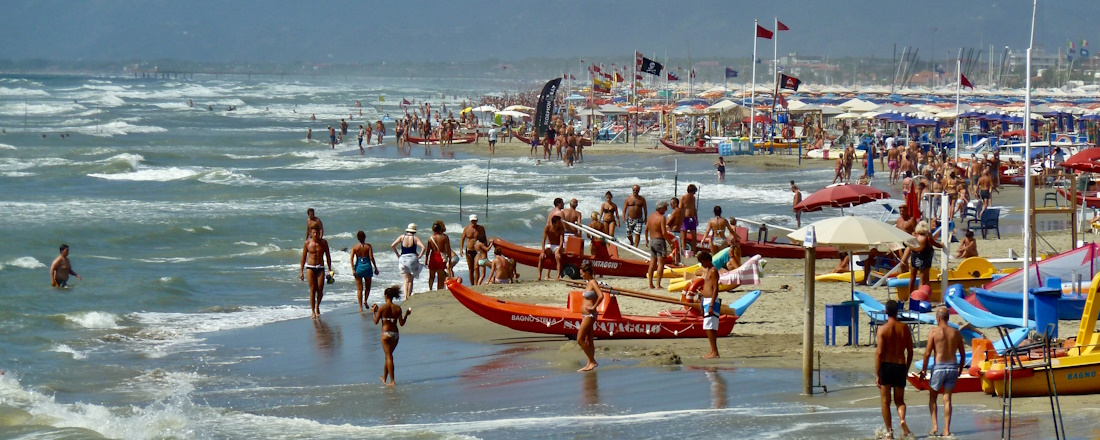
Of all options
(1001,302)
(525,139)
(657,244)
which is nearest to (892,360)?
(1001,302)

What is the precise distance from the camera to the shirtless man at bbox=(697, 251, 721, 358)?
12.4 m

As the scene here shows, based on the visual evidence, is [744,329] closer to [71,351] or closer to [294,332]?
[294,332]

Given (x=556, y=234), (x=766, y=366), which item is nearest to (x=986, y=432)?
(x=766, y=366)

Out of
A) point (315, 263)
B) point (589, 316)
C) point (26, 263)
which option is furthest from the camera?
point (26, 263)

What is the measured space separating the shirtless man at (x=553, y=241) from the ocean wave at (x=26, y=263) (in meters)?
9.05

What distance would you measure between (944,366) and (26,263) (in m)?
17.2

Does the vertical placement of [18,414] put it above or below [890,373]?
below

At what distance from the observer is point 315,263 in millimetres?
16266


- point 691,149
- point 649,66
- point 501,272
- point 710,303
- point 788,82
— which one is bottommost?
point 501,272

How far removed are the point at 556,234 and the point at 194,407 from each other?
7539 mm

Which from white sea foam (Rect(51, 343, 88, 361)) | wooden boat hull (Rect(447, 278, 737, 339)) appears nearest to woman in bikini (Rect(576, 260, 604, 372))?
wooden boat hull (Rect(447, 278, 737, 339))

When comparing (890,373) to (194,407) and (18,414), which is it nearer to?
(194,407)

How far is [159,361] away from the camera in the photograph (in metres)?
14.0

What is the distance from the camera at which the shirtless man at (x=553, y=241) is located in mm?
17906
